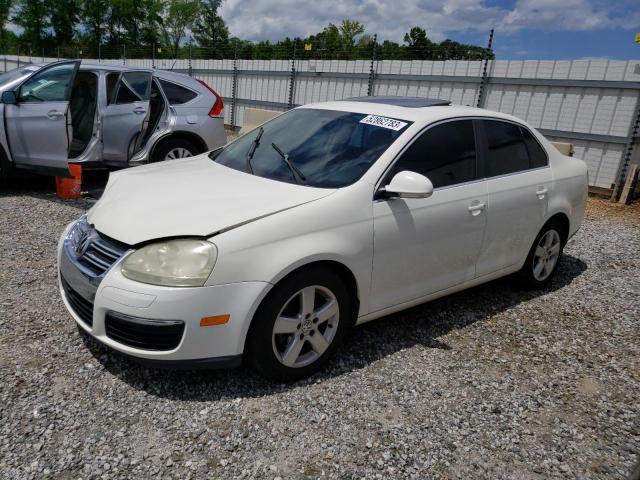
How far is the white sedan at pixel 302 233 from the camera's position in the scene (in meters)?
2.59

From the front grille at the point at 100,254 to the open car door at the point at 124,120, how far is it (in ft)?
14.7

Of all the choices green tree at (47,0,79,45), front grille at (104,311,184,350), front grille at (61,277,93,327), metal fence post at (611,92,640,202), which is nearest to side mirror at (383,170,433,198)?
front grille at (104,311,184,350)

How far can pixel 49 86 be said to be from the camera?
21.3ft

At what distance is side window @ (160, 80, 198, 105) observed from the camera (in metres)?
7.42

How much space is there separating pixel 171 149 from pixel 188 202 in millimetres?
4730

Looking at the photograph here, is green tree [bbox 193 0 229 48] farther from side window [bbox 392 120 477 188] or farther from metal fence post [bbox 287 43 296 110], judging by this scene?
side window [bbox 392 120 477 188]

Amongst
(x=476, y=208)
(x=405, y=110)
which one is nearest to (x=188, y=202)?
(x=405, y=110)

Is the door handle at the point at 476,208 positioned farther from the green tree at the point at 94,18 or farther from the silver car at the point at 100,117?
the green tree at the point at 94,18

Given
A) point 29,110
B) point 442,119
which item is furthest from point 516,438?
point 29,110

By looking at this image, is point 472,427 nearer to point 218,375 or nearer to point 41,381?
point 218,375

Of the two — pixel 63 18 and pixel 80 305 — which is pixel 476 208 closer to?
pixel 80 305

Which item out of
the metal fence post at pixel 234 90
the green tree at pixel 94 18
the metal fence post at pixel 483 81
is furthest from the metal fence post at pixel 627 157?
the green tree at pixel 94 18

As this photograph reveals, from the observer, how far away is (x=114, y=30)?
6575 cm

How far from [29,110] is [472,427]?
20.6 ft
